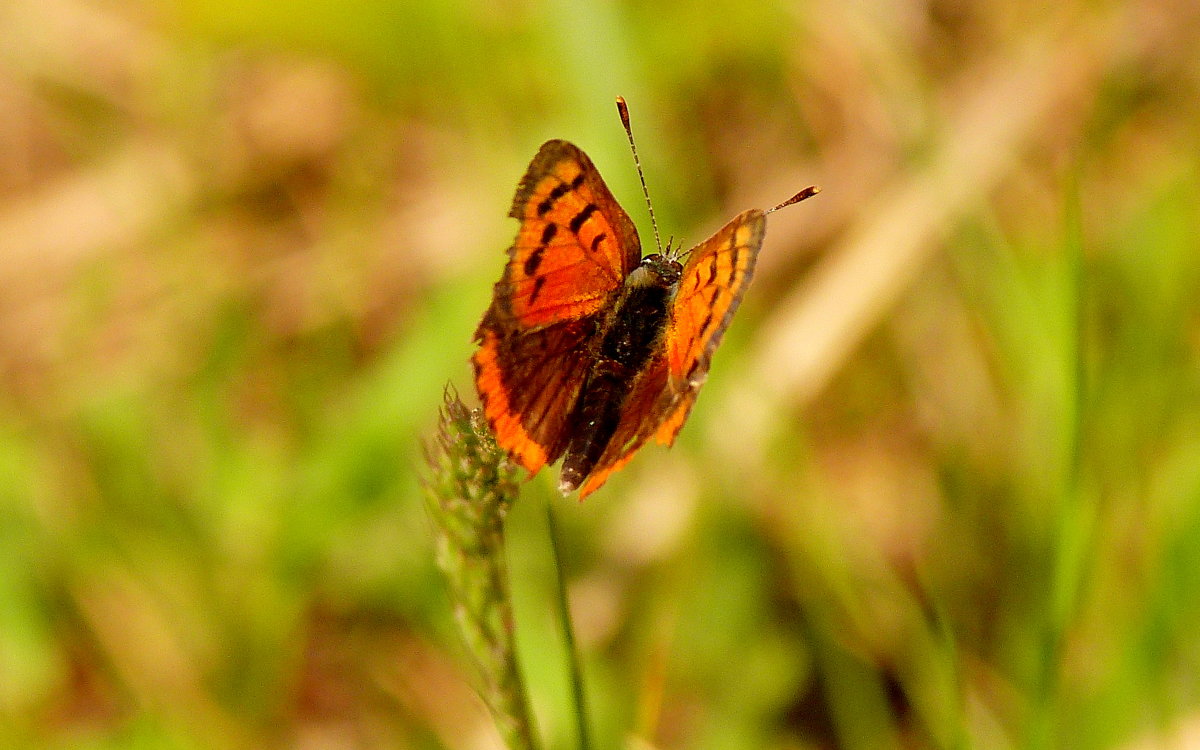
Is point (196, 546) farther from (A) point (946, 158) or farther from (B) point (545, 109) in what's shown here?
(A) point (946, 158)

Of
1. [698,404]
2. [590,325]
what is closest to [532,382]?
[590,325]

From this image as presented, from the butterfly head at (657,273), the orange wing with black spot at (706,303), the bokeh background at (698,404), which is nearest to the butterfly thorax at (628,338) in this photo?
the butterfly head at (657,273)

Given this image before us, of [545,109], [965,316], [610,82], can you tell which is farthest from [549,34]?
[965,316]

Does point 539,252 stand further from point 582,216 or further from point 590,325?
point 590,325

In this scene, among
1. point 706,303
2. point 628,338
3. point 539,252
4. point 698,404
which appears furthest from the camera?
point 698,404

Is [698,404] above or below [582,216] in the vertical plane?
below

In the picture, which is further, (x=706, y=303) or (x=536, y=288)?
(x=536, y=288)

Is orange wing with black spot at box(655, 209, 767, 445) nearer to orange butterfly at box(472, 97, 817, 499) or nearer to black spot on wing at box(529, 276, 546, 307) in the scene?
orange butterfly at box(472, 97, 817, 499)
